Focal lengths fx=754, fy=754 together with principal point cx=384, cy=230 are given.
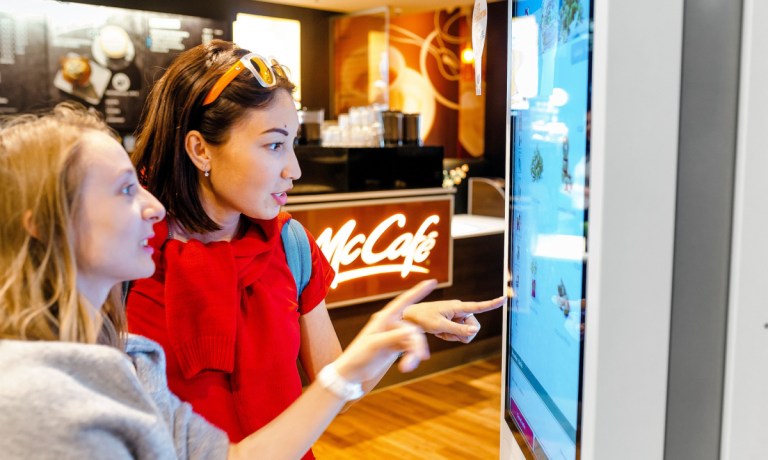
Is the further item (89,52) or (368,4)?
(368,4)

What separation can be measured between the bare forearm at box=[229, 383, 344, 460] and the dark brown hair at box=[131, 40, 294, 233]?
454mm

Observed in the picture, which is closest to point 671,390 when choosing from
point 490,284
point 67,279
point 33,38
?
point 67,279

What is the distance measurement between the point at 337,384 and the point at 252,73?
0.63m

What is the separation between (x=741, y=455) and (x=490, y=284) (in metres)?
4.62

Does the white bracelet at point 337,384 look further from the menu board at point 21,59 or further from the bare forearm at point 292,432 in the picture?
the menu board at point 21,59

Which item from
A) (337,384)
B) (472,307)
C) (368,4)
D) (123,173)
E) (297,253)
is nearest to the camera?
(123,173)

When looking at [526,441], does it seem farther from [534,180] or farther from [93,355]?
[93,355]

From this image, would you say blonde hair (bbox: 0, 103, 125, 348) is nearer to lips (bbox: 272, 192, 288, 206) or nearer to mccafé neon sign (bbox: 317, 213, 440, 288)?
lips (bbox: 272, 192, 288, 206)

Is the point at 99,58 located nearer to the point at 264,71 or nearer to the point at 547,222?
the point at 264,71

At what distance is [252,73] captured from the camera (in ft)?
4.57

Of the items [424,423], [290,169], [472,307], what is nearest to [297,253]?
[290,169]

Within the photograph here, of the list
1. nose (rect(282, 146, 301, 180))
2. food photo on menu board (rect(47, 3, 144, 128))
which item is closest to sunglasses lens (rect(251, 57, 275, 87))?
nose (rect(282, 146, 301, 180))

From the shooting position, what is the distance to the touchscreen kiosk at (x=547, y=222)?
0.71 meters

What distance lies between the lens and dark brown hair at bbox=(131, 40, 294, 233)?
1.39 metres
